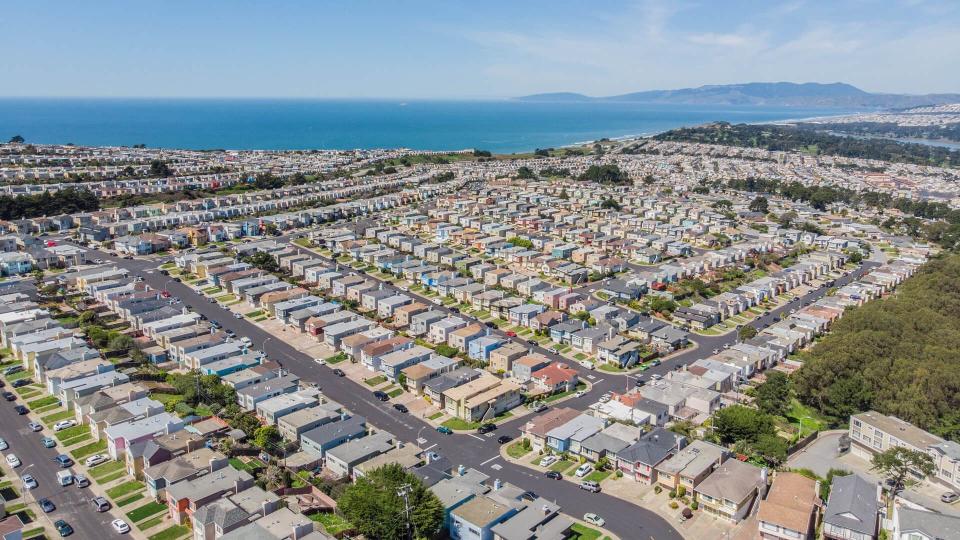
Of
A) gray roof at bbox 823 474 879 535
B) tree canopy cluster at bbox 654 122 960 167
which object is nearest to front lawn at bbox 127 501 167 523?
gray roof at bbox 823 474 879 535

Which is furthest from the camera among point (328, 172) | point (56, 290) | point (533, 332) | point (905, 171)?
point (905, 171)

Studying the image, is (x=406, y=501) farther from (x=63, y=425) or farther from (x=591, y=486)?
(x=63, y=425)

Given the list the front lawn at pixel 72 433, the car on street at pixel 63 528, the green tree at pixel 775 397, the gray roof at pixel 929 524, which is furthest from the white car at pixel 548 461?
the front lawn at pixel 72 433

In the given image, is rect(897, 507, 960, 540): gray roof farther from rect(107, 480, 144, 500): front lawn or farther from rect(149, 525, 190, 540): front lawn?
rect(107, 480, 144, 500): front lawn

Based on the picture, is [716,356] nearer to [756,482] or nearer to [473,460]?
[756,482]

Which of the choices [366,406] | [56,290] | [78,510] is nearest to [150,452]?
[78,510]

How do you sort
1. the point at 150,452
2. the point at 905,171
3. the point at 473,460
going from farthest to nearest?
Answer: the point at 905,171, the point at 473,460, the point at 150,452
